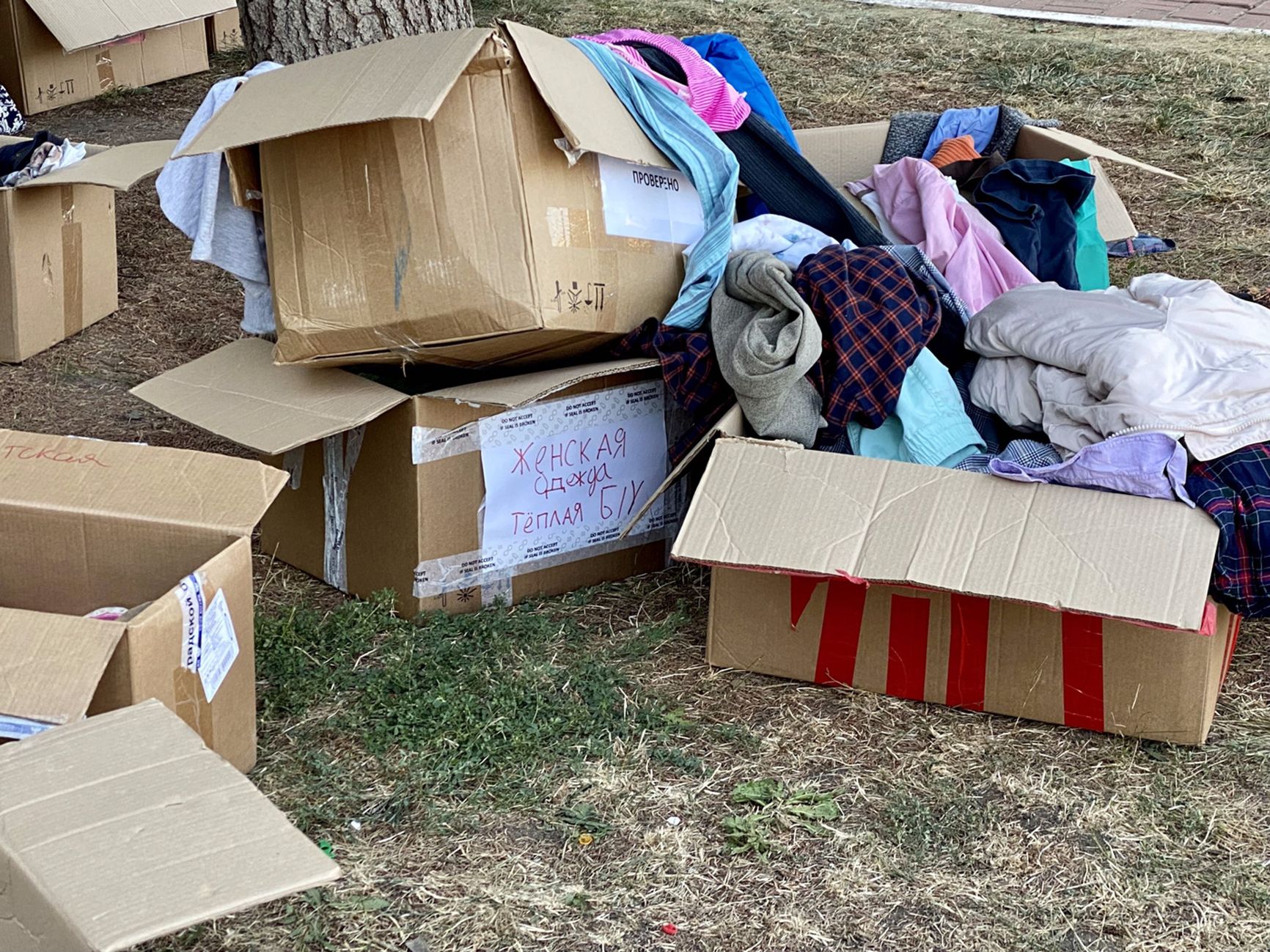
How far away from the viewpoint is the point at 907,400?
2.40 metres

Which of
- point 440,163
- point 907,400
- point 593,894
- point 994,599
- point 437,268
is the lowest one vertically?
point 593,894

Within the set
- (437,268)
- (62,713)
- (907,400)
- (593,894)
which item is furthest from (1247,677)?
(62,713)

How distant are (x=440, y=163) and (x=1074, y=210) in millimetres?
1553

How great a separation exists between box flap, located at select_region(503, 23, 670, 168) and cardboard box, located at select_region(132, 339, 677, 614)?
408 mm

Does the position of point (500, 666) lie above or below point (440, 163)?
below

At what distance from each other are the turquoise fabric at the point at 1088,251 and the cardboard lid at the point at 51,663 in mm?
2309

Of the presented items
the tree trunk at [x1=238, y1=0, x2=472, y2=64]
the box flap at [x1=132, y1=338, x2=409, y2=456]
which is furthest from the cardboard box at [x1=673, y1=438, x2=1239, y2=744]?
the tree trunk at [x1=238, y1=0, x2=472, y2=64]

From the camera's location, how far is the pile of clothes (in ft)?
7.09

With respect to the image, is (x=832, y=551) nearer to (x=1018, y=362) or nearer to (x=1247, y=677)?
(x=1018, y=362)

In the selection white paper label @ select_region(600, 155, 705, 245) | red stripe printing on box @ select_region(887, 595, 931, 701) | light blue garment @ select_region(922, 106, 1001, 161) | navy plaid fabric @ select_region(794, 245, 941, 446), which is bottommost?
red stripe printing on box @ select_region(887, 595, 931, 701)

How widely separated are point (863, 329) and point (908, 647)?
0.59 metres

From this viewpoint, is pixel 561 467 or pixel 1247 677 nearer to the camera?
pixel 1247 677

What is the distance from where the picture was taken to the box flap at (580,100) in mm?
2311

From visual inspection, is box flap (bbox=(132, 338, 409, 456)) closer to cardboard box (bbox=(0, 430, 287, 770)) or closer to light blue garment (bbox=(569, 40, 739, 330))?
cardboard box (bbox=(0, 430, 287, 770))
